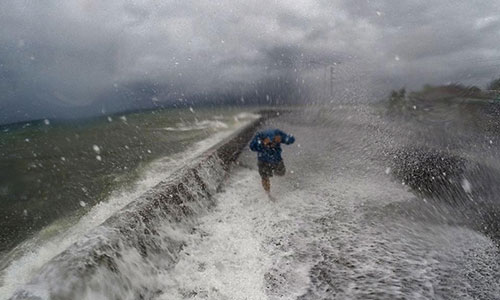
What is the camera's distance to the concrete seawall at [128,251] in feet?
9.18

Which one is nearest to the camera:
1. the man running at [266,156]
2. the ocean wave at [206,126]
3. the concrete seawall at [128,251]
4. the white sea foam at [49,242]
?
the concrete seawall at [128,251]

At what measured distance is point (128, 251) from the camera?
11.7 ft

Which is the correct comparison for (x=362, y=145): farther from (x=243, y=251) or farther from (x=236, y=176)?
(x=243, y=251)

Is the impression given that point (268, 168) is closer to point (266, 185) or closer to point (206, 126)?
point (266, 185)

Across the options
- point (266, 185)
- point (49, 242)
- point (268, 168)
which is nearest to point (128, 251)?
point (49, 242)

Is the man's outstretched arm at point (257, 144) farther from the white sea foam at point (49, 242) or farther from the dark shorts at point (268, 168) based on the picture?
the white sea foam at point (49, 242)

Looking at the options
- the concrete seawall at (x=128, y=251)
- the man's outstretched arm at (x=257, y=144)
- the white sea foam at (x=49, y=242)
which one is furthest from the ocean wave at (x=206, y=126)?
the concrete seawall at (x=128, y=251)

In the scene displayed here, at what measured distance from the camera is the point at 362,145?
11.8 meters

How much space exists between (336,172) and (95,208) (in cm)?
579

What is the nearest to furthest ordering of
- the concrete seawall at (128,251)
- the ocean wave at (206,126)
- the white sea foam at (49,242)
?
the concrete seawall at (128,251), the white sea foam at (49,242), the ocean wave at (206,126)

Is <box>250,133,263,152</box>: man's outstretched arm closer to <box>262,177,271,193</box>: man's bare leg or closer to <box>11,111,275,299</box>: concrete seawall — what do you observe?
<box>262,177,271,193</box>: man's bare leg

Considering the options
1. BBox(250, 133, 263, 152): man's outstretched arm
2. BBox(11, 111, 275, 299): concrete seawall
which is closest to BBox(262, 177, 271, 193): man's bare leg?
BBox(250, 133, 263, 152): man's outstretched arm

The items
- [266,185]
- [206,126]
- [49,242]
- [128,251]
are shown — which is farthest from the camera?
[206,126]

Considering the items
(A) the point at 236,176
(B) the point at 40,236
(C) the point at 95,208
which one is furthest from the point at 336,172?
(B) the point at 40,236
